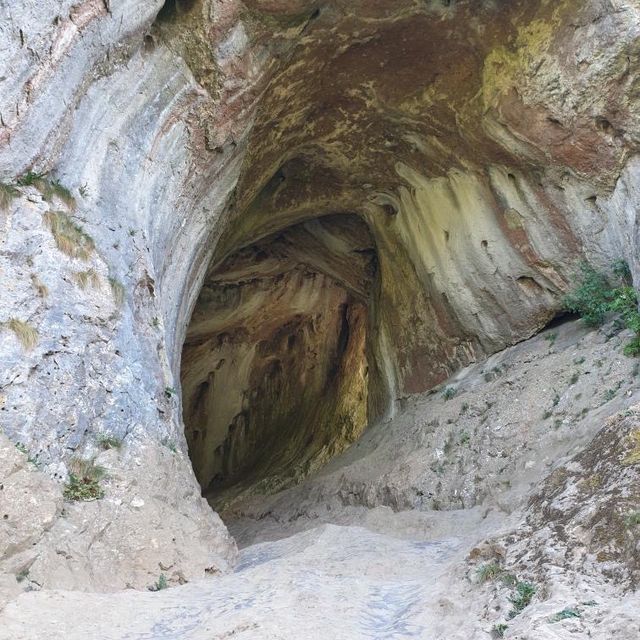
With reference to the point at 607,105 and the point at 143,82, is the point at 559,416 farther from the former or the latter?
the point at 143,82

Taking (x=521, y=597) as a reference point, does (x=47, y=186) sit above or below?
above

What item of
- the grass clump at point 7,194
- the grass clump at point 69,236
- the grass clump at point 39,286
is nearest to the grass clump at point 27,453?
the grass clump at point 39,286

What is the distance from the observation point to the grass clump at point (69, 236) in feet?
23.8

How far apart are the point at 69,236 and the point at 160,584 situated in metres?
3.64

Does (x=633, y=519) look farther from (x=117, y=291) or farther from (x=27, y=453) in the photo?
(x=117, y=291)

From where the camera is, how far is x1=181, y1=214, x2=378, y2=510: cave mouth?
1641cm

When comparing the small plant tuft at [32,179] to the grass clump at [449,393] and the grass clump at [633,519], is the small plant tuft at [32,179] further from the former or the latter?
the grass clump at [449,393]

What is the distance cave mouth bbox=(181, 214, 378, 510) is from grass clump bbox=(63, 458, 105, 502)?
9.87m

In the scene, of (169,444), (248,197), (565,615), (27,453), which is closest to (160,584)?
(27,453)

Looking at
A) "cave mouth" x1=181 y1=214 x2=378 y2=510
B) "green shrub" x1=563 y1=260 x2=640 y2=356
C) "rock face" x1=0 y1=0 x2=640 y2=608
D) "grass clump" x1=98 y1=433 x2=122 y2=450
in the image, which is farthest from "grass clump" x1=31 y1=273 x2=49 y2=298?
"cave mouth" x1=181 y1=214 x2=378 y2=510

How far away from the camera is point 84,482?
6.16 metres

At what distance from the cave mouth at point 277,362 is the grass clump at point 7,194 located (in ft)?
28.6

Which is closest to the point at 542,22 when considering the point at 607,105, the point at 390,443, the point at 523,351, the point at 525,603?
the point at 607,105

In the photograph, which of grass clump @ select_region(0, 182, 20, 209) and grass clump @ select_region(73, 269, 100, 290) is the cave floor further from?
grass clump @ select_region(0, 182, 20, 209)
